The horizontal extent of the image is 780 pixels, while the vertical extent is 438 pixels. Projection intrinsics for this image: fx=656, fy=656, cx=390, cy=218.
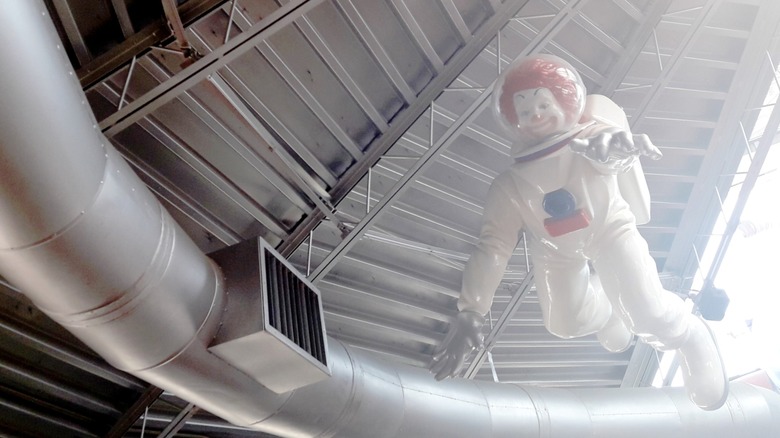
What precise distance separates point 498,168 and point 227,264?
3.45 metres

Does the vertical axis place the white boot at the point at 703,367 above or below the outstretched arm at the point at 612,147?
below

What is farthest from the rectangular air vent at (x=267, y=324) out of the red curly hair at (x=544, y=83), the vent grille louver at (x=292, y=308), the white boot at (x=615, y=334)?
the white boot at (x=615, y=334)

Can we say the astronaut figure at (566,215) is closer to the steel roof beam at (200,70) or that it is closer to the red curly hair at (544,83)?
the red curly hair at (544,83)

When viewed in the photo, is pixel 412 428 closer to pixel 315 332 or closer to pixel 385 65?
pixel 315 332

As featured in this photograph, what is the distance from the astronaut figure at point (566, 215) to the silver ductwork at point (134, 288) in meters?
0.93

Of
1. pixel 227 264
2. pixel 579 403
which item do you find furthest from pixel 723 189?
pixel 227 264

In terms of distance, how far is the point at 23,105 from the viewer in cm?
201

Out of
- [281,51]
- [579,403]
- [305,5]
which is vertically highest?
[305,5]

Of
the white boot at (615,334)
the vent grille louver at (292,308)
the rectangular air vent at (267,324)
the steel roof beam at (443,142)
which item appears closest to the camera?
the rectangular air vent at (267,324)

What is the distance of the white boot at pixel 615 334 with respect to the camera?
4.35 m

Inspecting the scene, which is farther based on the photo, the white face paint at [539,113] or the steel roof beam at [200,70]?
the steel roof beam at [200,70]

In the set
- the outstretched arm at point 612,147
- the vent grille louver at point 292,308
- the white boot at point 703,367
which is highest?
the outstretched arm at point 612,147

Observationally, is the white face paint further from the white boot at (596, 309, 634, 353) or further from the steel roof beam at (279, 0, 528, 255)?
the steel roof beam at (279, 0, 528, 255)

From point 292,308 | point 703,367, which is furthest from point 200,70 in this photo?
point 703,367
